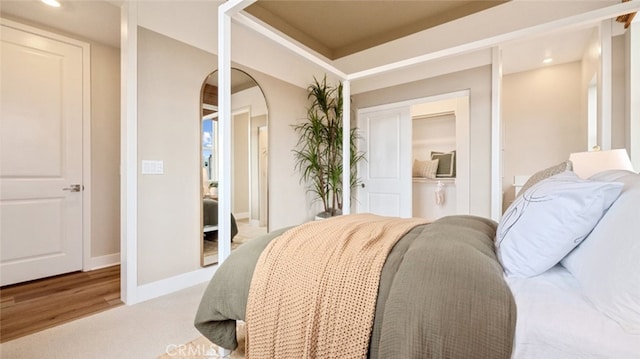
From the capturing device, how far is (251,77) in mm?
3041

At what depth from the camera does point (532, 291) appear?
79cm

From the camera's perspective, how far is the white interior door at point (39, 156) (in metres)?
2.45

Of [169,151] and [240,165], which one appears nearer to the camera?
[169,151]

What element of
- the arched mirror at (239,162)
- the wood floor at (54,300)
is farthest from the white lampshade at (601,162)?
the wood floor at (54,300)

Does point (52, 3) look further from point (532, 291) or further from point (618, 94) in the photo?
point (618, 94)

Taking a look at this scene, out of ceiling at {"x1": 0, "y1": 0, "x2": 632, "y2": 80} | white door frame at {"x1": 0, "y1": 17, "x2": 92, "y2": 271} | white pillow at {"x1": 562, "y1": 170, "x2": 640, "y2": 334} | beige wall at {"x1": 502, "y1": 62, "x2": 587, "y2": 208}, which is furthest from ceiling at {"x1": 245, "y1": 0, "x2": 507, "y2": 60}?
white pillow at {"x1": 562, "y1": 170, "x2": 640, "y2": 334}

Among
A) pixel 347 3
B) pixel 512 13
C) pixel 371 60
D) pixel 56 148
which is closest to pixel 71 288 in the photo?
pixel 56 148

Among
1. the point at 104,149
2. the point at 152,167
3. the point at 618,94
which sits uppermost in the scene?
the point at 618,94

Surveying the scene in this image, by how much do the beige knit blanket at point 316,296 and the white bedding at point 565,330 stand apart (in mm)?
390

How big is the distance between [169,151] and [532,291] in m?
2.59

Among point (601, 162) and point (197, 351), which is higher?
point (601, 162)

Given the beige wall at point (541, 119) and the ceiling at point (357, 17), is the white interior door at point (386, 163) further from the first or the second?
the beige wall at point (541, 119)

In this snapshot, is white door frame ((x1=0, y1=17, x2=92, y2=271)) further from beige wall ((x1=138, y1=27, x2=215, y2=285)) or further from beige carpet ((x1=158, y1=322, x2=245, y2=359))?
beige carpet ((x1=158, y1=322, x2=245, y2=359))

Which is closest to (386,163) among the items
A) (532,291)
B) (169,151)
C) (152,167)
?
(169,151)
